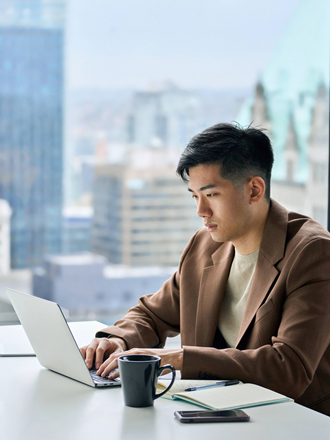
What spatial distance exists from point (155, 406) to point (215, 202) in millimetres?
635

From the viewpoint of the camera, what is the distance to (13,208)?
984cm

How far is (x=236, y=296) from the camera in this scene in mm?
1528

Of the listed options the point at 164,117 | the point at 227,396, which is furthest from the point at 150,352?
the point at 164,117

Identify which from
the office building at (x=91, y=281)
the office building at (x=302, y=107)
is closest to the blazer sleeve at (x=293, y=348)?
the office building at (x=302, y=107)

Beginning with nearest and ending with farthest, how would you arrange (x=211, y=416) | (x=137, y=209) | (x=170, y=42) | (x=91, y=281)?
(x=211, y=416), (x=170, y=42), (x=137, y=209), (x=91, y=281)

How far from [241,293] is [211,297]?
0.27 ft

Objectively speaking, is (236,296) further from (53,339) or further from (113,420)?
(113,420)

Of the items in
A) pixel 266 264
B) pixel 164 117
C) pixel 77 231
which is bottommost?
pixel 77 231

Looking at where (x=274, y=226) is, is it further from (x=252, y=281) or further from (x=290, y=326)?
(x=290, y=326)

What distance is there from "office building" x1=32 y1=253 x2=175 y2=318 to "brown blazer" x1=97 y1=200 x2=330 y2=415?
8197 millimetres

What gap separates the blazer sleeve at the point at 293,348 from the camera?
45.4 inches

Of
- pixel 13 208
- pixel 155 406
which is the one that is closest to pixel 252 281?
pixel 155 406

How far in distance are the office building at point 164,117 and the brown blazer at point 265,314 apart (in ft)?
18.1

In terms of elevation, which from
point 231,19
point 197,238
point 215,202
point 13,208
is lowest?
point 13,208
